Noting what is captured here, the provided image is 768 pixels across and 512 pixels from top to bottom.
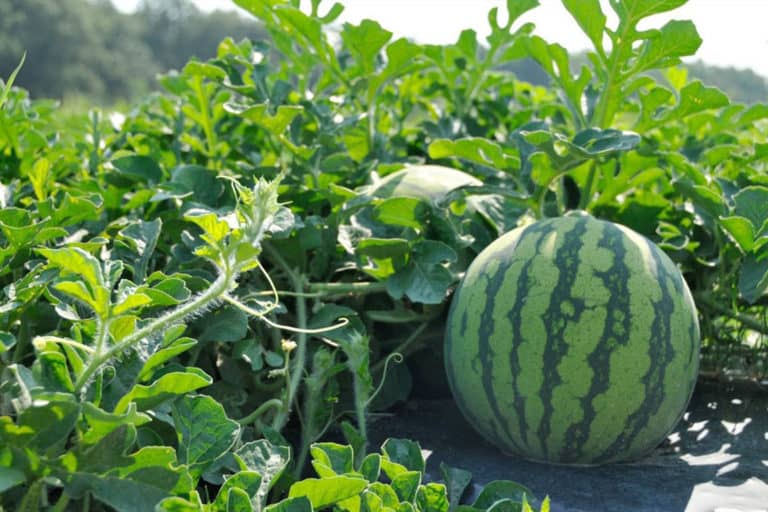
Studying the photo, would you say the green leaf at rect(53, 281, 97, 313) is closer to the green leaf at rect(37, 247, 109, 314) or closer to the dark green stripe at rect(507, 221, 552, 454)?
the green leaf at rect(37, 247, 109, 314)

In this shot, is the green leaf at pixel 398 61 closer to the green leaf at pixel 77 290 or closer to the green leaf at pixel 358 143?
the green leaf at pixel 358 143

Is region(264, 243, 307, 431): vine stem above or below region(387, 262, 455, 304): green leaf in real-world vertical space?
below

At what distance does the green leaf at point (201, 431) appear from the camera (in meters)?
1.15

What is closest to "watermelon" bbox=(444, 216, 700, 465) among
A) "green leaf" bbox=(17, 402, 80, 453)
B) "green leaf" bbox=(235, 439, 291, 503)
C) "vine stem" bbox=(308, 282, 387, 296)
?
"vine stem" bbox=(308, 282, 387, 296)

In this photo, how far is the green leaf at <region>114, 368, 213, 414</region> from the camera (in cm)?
104

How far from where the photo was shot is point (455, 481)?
56.7 inches

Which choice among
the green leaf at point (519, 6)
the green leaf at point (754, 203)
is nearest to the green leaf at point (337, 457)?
the green leaf at point (754, 203)

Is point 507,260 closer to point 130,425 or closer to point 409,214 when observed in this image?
point 409,214

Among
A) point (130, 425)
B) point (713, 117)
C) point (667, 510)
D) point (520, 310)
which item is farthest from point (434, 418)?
point (713, 117)

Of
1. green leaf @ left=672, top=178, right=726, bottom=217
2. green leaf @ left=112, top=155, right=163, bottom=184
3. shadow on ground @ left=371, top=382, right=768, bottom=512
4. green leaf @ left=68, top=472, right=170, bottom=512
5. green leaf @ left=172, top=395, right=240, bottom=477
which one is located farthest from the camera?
green leaf @ left=112, top=155, right=163, bottom=184

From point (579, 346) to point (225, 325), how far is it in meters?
0.63

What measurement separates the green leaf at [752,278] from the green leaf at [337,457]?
2.99ft

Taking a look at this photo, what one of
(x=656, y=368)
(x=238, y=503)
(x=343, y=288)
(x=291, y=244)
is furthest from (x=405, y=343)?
(x=238, y=503)

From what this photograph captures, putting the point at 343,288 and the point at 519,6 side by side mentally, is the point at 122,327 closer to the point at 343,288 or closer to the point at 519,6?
the point at 343,288
